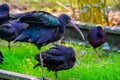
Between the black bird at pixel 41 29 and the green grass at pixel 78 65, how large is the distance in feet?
2.76

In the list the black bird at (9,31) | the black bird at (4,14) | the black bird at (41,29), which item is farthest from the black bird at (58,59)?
the black bird at (4,14)

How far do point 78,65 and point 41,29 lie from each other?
4.90 ft

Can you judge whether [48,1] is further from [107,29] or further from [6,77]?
[6,77]

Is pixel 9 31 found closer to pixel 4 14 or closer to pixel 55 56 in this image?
pixel 4 14

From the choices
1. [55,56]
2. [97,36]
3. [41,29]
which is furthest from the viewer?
[97,36]

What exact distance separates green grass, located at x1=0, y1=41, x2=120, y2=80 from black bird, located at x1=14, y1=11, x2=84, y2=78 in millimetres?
841

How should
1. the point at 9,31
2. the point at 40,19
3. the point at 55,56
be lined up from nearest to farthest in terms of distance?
the point at 40,19 < the point at 55,56 < the point at 9,31

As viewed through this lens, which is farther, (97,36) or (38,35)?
(97,36)

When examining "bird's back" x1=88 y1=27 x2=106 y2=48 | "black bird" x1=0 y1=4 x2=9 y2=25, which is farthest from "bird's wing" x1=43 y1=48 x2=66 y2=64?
"black bird" x1=0 y1=4 x2=9 y2=25

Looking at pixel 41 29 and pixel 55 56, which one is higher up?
pixel 41 29

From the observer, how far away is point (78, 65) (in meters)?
9.48

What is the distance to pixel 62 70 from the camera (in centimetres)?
888

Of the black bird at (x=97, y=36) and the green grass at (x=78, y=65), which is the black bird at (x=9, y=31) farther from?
the black bird at (x=97, y=36)

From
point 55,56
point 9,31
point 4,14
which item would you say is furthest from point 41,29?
point 4,14
